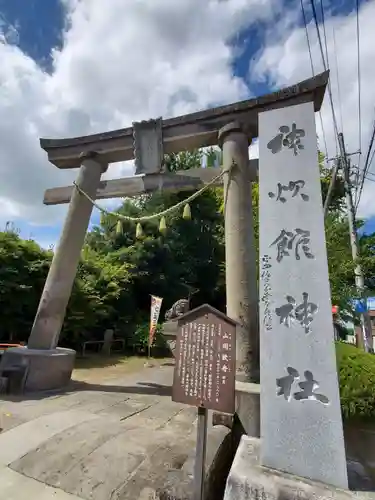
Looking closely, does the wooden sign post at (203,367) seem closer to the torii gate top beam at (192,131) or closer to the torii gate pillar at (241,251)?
the torii gate pillar at (241,251)

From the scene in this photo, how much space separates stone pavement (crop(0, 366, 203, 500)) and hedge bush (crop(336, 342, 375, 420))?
2.21m

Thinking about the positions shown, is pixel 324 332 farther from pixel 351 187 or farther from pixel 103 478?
pixel 351 187

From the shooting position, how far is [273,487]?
2270mm

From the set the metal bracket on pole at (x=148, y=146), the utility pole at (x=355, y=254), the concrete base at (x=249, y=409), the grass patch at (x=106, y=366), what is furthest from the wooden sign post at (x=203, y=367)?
the utility pole at (x=355, y=254)

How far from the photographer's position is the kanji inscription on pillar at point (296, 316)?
245cm

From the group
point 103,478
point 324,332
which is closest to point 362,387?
point 324,332

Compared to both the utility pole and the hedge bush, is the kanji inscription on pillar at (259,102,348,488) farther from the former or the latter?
the utility pole

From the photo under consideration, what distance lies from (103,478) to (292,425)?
71.3 inches

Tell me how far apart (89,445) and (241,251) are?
10.7 feet

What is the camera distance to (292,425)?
8.29ft

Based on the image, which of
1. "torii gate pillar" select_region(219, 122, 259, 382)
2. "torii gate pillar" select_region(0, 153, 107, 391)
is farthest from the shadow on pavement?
"torii gate pillar" select_region(219, 122, 259, 382)

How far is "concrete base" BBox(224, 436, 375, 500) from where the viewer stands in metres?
2.19

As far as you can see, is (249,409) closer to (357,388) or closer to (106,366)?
(357,388)

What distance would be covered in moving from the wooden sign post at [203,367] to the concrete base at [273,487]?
11.1 inches
